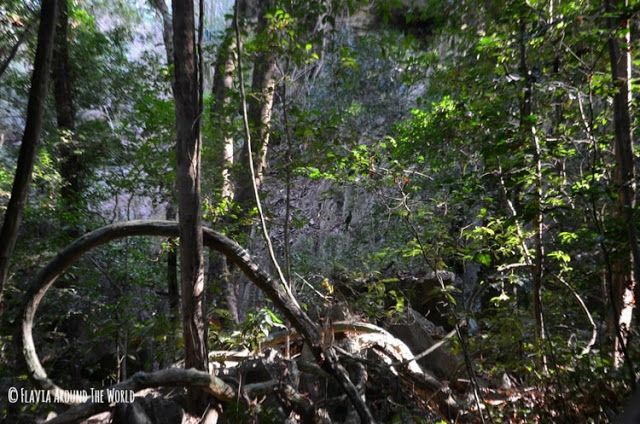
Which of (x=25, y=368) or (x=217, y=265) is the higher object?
(x=217, y=265)

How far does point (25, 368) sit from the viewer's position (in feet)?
9.93

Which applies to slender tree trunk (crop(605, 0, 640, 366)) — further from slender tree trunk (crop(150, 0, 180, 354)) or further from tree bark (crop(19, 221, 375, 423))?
slender tree trunk (crop(150, 0, 180, 354))

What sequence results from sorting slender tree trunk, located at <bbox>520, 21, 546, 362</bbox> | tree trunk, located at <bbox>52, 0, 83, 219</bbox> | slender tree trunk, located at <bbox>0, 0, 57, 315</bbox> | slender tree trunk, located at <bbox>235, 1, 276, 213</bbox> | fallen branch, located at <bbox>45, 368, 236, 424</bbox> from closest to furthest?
slender tree trunk, located at <bbox>0, 0, 57, 315</bbox> < fallen branch, located at <bbox>45, 368, 236, 424</bbox> < slender tree trunk, located at <bbox>520, 21, 546, 362</bbox> < slender tree trunk, located at <bbox>235, 1, 276, 213</bbox> < tree trunk, located at <bbox>52, 0, 83, 219</bbox>

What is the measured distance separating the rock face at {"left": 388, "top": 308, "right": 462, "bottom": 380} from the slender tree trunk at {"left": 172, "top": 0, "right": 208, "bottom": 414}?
9.74 feet

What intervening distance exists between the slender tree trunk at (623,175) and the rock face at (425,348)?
186 centimetres

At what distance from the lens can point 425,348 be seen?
16.9ft

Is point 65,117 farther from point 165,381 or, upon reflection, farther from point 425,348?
point 425,348

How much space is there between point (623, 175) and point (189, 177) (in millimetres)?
3044

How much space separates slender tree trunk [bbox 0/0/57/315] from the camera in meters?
2.40

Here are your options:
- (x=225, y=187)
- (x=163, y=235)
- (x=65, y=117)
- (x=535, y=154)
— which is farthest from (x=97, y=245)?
(x=65, y=117)

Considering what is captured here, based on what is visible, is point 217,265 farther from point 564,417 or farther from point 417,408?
point 564,417

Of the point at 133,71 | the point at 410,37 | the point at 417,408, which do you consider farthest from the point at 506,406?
the point at 133,71

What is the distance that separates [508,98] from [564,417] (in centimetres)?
240

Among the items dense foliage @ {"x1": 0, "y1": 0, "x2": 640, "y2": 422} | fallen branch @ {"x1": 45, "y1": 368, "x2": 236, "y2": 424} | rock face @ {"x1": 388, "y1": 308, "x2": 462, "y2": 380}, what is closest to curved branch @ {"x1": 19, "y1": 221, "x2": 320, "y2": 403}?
dense foliage @ {"x1": 0, "y1": 0, "x2": 640, "y2": 422}
